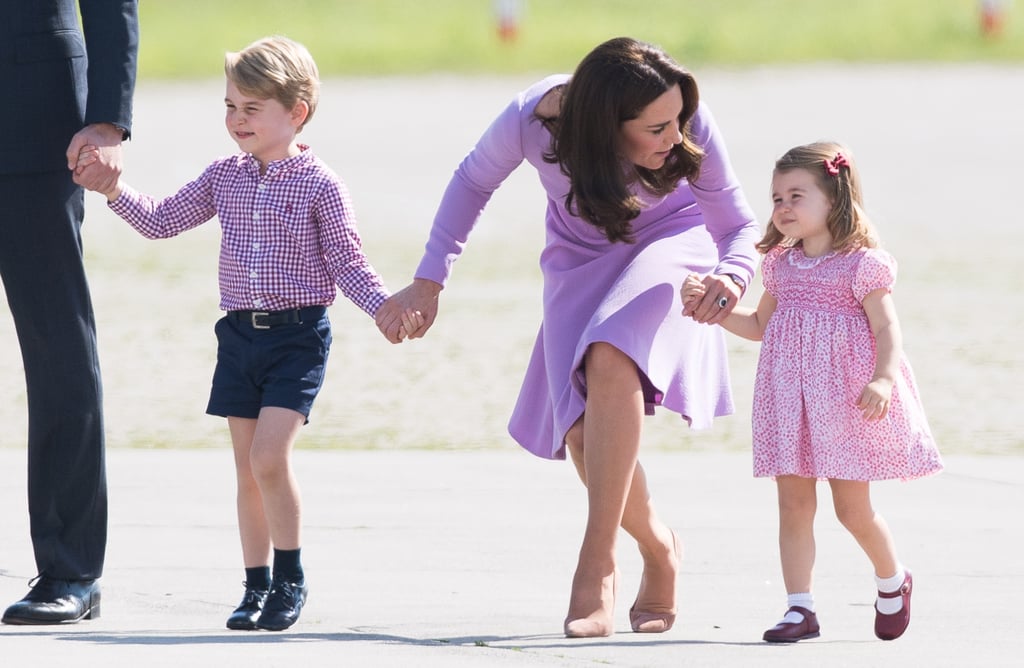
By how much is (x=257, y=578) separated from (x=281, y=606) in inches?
5.0

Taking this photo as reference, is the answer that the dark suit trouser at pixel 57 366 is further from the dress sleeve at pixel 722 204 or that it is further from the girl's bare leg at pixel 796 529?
the girl's bare leg at pixel 796 529

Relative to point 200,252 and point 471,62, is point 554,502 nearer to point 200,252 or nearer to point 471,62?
point 200,252

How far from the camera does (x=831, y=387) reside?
456cm

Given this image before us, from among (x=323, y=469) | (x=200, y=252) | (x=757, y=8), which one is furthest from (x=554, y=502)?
(x=757, y=8)

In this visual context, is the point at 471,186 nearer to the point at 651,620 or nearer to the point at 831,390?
the point at 831,390

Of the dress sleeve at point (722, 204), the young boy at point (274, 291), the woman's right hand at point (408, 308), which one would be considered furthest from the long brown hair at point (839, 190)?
the young boy at point (274, 291)

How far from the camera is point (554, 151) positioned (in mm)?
4688

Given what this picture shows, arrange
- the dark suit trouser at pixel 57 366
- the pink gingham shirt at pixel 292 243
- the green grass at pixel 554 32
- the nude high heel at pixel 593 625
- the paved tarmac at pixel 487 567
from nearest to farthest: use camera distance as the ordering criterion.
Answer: the paved tarmac at pixel 487 567 → the nude high heel at pixel 593 625 → the dark suit trouser at pixel 57 366 → the pink gingham shirt at pixel 292 243 → the green grass at pixel 554 32

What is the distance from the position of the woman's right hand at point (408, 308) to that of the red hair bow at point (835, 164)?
3.22 feet

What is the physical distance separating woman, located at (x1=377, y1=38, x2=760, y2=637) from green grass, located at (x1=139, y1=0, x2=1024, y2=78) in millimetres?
23040

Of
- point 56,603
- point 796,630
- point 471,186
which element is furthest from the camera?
point 471,186

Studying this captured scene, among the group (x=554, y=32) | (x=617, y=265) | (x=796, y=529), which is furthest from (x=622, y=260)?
(x=554, y=32)

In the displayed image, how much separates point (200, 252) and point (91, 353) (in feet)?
33.1

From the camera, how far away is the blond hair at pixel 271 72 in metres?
4.69
